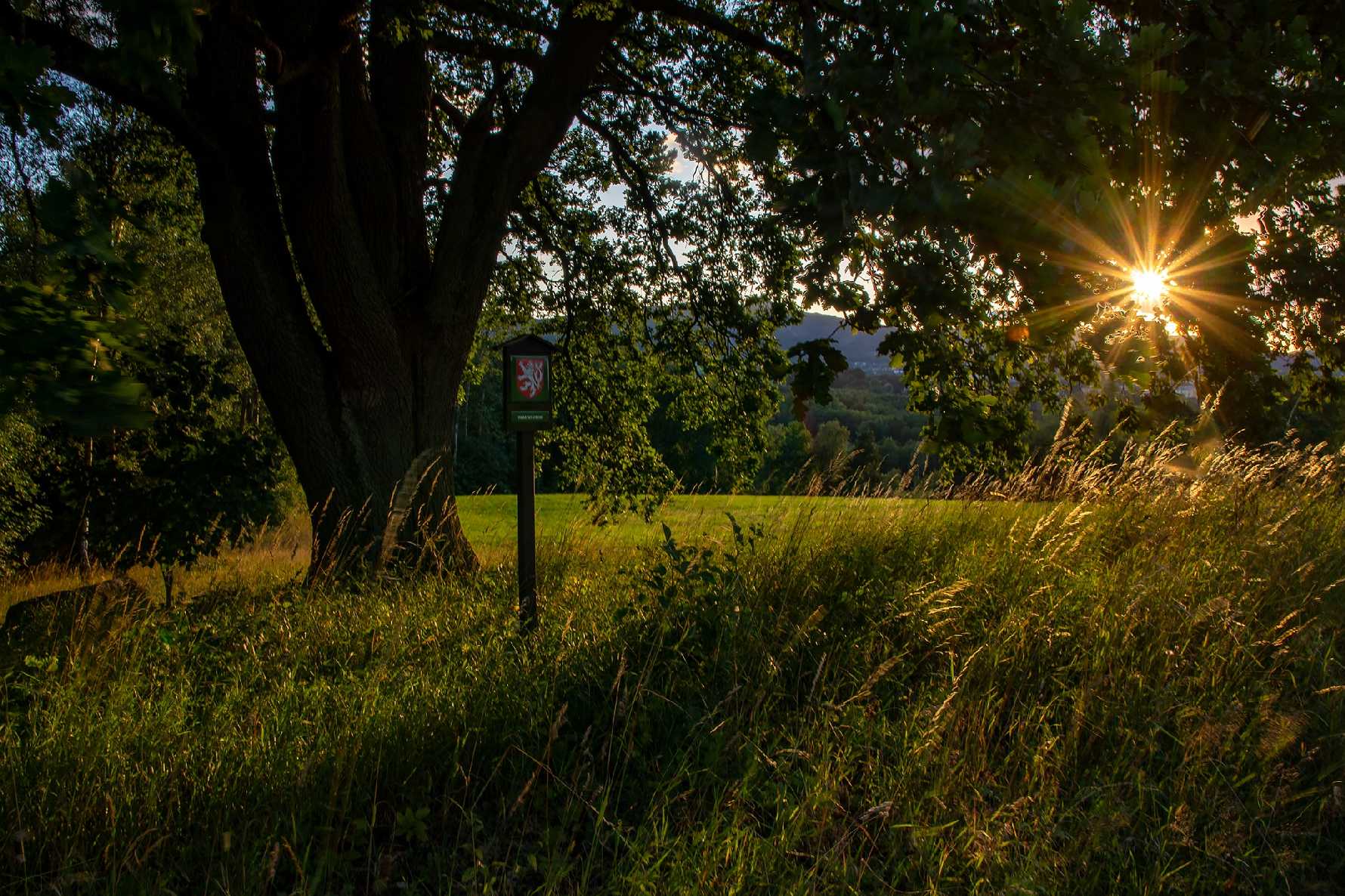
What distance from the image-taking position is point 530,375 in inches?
181

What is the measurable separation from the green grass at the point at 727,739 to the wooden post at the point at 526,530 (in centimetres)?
18

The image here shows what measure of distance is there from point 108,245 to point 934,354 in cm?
353

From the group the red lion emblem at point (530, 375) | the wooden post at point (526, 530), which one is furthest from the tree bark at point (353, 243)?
the red lion emblem at point (530, 375)

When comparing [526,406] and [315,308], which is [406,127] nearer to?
[315,308]

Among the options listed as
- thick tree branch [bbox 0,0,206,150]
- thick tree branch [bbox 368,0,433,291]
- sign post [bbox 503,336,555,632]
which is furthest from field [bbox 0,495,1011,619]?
thick tree branch [bbox 0,0,206,150]

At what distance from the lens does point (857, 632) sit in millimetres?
3539

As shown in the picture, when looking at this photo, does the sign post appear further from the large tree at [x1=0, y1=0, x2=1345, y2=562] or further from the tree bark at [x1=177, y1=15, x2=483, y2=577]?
the tree bark at [x1=177, y1=15, x2=483, y2=577]

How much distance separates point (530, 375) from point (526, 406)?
176 mm

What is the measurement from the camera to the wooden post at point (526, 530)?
4066mm

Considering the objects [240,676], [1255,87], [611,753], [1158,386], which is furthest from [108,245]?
[1158,386]

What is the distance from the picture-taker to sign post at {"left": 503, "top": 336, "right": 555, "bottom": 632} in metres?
4.46

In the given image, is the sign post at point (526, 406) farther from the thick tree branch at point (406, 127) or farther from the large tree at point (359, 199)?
the thick tree branch at point (406, 127)

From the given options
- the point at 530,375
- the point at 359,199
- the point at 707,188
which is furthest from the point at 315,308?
the point at 707,188

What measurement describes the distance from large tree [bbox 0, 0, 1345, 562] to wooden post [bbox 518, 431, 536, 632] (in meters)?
0.86
